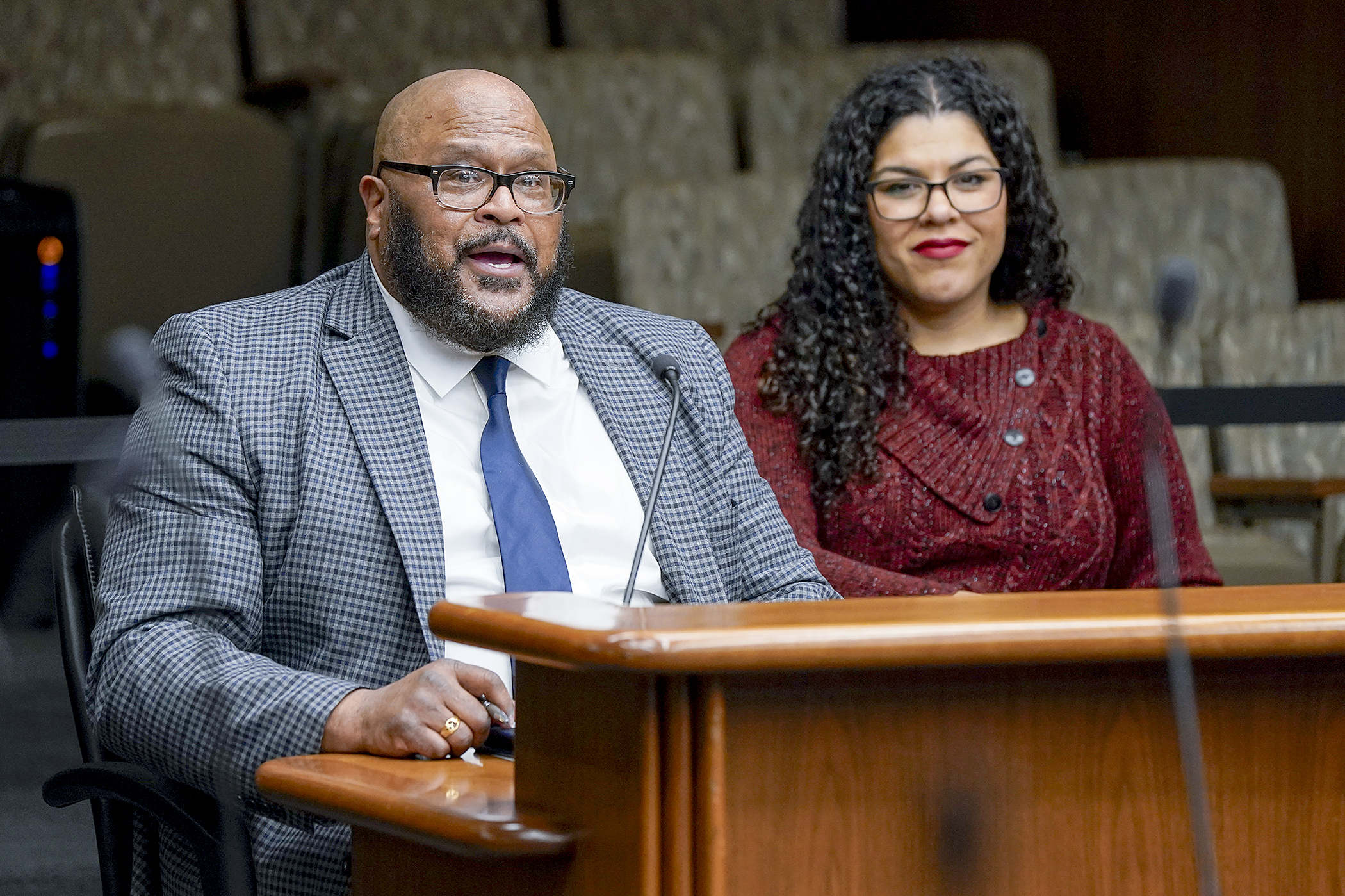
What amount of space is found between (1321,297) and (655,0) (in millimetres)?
1845

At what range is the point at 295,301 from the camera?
56.6 inches

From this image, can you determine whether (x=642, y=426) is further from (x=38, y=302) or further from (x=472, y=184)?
(x=38, y=302)

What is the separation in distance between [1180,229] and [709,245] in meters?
1.15

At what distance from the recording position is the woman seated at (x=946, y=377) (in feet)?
5.80

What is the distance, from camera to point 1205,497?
2.99m

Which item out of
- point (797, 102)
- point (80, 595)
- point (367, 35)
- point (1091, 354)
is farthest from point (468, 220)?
point (367, 35)

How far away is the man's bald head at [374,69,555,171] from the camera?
1457 mm

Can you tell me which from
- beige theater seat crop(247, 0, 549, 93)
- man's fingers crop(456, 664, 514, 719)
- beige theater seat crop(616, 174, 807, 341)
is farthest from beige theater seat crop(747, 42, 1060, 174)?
man's fingers crop(456, 664, 514, 719)

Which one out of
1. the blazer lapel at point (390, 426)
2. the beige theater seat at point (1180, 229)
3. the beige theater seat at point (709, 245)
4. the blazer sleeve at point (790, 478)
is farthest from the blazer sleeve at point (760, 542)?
the beige theater seat at point (1180, 229)

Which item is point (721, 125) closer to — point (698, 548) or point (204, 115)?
point (204, 115)

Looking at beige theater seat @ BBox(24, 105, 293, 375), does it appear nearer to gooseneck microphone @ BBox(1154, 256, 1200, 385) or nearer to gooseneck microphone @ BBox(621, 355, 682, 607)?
gooseneck microphone @ BBox(621, 355, 682, 607)

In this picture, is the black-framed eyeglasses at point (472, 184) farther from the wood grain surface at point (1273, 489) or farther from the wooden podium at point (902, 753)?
the wood grain surface at point (1273, 489)

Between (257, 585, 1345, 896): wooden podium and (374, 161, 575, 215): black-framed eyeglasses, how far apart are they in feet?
2.22

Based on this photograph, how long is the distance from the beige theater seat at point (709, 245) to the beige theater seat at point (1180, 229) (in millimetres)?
714
